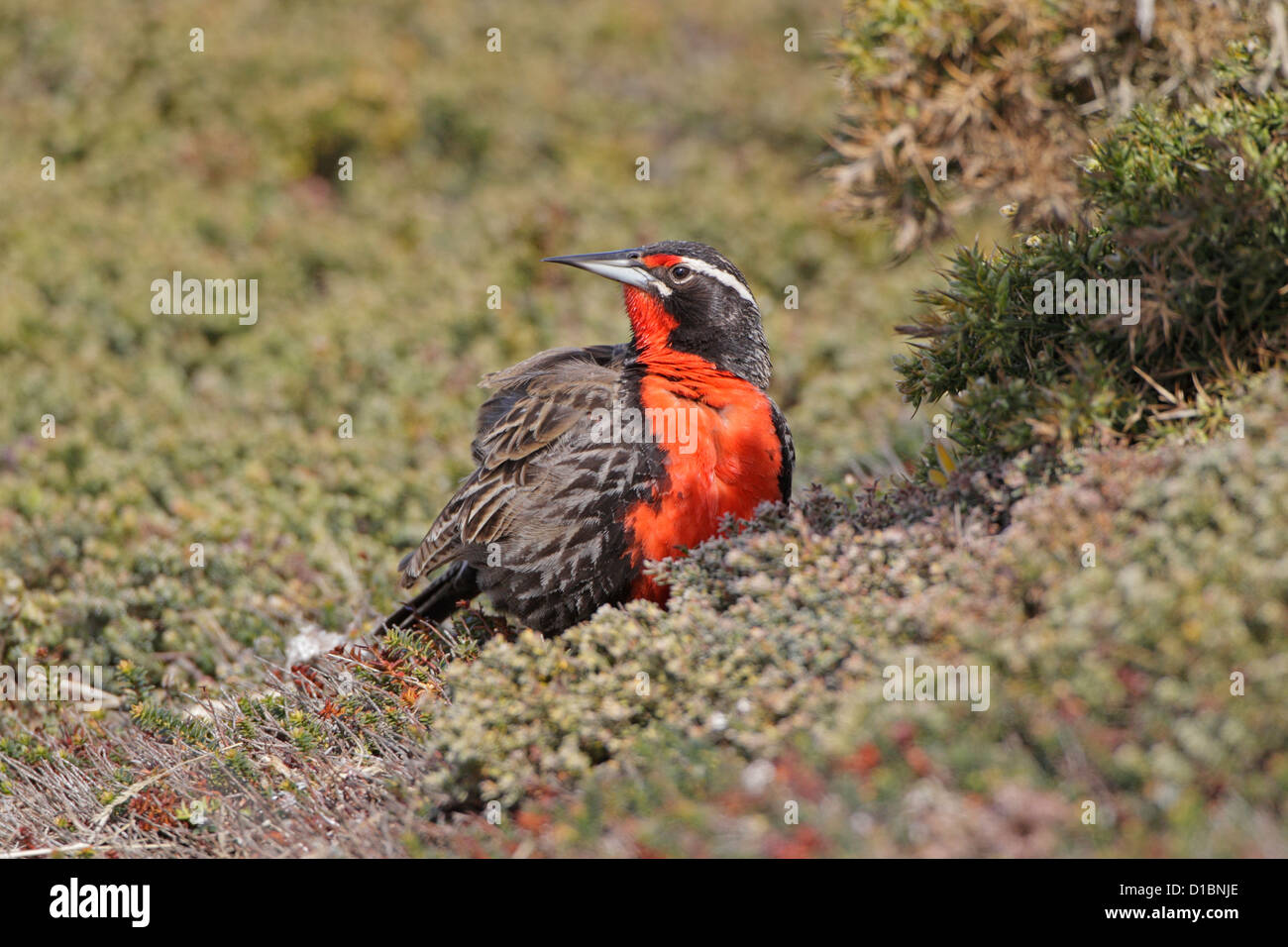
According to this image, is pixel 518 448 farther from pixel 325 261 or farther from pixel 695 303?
pixel 325 261

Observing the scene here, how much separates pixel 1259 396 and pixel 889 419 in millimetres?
4842

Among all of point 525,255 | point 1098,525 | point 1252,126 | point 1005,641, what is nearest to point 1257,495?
point 1098,525

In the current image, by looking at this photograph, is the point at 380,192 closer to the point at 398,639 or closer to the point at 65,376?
the point at 65,376

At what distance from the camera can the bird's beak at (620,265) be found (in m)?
6.02

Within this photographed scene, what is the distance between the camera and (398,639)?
5684mm

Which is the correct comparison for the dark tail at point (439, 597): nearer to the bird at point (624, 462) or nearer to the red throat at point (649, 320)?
the bird at point (624, 462)

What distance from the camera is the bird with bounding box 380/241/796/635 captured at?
529 centimetres

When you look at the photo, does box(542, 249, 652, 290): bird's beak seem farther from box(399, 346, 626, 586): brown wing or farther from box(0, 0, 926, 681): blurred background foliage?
box(0, 0, 926, 681): blurred background foliage

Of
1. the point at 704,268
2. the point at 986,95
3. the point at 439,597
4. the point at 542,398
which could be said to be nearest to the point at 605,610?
the point at 542,398

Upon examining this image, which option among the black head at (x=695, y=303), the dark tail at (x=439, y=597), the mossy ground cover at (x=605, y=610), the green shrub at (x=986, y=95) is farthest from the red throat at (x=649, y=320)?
the green shrub at (x=986, y=95)

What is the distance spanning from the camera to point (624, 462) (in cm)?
530

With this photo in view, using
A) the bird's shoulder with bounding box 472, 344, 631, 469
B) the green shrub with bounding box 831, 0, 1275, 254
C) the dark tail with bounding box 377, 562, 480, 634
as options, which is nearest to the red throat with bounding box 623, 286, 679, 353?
the bird's shoulder with bounding box 472, 344, 631, 469

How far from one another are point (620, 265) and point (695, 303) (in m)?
0.43

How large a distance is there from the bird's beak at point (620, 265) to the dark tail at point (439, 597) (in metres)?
1.62
